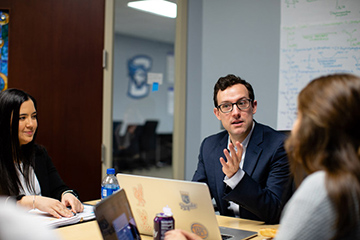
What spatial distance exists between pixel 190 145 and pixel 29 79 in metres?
1.42

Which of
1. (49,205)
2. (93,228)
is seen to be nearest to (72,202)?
(49,205)

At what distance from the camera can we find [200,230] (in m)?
1.67

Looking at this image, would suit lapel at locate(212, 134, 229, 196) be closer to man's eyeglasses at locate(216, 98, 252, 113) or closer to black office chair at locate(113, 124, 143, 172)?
man's eyeglasses at locate(216, 98, 252, 113)

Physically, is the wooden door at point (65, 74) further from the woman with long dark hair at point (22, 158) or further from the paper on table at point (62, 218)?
the paper on table at point (62, 218)

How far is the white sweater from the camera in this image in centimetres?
101

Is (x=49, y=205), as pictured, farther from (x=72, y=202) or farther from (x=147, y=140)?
(x=147, y=140)

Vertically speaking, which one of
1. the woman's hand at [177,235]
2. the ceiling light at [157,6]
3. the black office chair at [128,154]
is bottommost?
the black office chair at [128,154]

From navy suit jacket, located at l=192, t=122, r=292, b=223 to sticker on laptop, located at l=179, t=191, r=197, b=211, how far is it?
1.26ft

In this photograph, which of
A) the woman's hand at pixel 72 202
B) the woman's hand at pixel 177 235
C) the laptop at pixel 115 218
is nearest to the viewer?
the laptop at pixel 115 218

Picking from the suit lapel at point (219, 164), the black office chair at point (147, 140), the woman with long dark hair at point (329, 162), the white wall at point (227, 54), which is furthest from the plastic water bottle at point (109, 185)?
the black office chair at point (147, 140)

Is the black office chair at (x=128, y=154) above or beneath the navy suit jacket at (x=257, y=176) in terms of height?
beneath

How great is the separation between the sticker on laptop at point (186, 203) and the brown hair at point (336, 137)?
0.60m

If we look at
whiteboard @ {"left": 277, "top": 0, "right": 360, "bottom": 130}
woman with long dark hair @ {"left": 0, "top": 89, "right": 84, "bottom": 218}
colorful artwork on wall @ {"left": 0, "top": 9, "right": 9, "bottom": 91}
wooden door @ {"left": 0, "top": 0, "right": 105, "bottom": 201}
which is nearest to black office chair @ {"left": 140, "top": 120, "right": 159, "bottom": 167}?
wooden door @ {"left": 0, "top": 0, "right": 105, "bottom": 201}

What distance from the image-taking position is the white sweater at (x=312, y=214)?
1008mm
